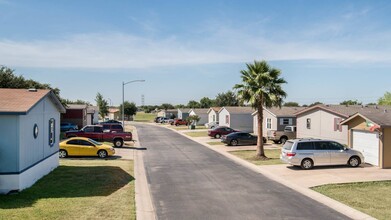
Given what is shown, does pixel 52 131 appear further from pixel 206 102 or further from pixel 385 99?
pixel 206 102

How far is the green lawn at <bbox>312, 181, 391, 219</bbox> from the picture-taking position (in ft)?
42.7

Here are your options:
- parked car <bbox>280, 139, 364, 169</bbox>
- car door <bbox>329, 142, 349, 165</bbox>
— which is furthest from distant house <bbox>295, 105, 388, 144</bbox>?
car door <bbox>329, 142, 349, 165</bbox>

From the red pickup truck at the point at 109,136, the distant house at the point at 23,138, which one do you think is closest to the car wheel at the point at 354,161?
the distant house at the point at 23,138

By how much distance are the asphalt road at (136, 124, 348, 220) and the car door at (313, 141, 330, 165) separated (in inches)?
168

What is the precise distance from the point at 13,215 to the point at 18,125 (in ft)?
15.1

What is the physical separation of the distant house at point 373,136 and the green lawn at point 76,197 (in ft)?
49.2

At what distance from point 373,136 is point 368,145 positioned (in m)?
0.85

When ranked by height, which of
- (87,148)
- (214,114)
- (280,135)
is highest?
(214,114)

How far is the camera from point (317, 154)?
22.3 metres

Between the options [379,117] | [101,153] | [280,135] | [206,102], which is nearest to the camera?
[379,117]

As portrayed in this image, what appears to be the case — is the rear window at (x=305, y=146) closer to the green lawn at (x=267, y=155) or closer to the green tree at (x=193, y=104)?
the green lawn at (x=267, y=155)

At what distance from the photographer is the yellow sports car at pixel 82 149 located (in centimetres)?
2648

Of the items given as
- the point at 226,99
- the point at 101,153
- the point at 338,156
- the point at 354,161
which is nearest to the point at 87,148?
the point at 101,153

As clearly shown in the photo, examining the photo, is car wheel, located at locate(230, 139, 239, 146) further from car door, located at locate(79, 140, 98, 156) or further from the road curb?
car door, located at locate(79, 140, 98, 156)
